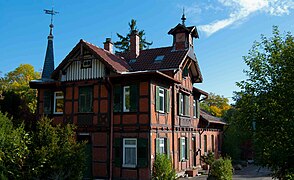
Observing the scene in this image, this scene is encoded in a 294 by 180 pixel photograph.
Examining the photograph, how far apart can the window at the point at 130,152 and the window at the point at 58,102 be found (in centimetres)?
503

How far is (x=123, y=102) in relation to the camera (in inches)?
643

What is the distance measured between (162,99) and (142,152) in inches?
126

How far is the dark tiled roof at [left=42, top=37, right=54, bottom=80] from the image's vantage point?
71.2 ft

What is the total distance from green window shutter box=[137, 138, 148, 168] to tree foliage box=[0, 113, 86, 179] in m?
4.52

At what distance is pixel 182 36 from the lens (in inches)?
789

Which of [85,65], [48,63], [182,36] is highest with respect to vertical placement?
[182,36]

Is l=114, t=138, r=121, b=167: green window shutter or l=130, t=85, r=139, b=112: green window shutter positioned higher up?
l=130, t=85, r=139, b=112: green window shutter

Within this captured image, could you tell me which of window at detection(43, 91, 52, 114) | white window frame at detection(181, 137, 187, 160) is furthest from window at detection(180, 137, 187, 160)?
window at detection(43, 91, 52, 114)

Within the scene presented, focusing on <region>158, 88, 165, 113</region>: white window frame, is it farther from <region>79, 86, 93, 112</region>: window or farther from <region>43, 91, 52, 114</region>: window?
<region>43, 91, 52, 114</region>: window

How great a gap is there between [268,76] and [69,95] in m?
12.2

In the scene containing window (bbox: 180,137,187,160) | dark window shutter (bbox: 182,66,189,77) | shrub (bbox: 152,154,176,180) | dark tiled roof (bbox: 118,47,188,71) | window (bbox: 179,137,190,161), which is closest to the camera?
shrub (bbox: 152,154,176,180)

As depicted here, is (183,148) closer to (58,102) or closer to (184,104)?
(184,104)

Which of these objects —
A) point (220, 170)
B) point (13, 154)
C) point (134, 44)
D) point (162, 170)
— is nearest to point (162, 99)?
point (162, 170)

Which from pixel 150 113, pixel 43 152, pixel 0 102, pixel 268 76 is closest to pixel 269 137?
pixel 268 76
